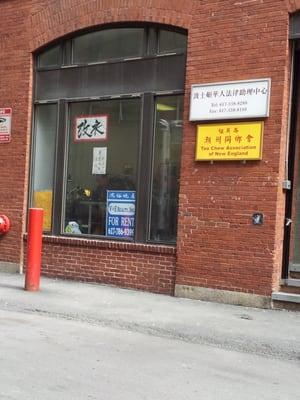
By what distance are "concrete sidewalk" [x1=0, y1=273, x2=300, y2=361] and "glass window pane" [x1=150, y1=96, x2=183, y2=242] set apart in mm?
1271

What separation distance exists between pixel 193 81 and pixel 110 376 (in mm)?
5909

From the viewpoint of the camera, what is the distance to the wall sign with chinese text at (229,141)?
31.2ft

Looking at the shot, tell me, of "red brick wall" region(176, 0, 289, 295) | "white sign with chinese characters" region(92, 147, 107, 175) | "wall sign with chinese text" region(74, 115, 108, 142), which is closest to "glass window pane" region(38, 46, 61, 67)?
"wall sign with chinese text" region(74, 115, 108, 142)

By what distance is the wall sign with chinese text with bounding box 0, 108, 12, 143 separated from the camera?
1263cm

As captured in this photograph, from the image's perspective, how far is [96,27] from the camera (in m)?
11.6

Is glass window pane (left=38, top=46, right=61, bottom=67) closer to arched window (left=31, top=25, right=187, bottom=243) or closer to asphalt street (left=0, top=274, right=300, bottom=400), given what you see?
arched window (left=31, top=25, right=187, bottom=243)

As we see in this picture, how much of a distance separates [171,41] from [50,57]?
293cm

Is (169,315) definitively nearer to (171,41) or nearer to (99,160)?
(99,160)

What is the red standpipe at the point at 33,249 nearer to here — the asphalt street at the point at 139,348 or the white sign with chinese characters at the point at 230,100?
the asphalt street at the point at 139,348

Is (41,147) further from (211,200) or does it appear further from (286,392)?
(286,392)

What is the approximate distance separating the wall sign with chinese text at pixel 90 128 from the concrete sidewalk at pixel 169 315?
294cm

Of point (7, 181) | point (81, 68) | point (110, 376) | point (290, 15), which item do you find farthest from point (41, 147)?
point (110, 376)

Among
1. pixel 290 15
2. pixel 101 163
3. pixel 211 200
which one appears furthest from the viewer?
pixel 101 163

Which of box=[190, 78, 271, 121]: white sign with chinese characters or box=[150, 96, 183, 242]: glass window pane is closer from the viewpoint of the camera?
box=[190, 78, 271, 121]: white sign with chinese characters
